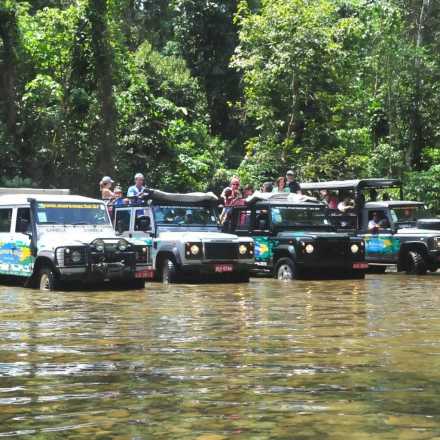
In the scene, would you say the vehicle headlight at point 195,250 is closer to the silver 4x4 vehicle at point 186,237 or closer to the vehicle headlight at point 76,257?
the silver 4x4 vehicle at point 186,237

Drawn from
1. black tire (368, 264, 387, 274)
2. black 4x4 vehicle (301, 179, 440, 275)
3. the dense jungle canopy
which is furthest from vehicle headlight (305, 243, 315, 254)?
the dense jungle canopy

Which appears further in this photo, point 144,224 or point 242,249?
point 242,249

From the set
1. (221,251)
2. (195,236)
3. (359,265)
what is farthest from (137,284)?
(359,265)

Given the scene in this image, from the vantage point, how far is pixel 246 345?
977 cm

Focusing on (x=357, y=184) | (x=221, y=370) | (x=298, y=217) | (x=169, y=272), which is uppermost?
(x=357, y=184)

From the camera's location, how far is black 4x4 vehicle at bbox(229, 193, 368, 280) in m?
20.5

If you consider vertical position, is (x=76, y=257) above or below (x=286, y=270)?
above

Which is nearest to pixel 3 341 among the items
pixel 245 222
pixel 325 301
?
pixel 325 301

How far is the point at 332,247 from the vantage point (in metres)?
20.6

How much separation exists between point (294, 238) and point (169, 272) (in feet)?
8.56

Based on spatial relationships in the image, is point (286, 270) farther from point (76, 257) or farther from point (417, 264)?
point (76, 257)

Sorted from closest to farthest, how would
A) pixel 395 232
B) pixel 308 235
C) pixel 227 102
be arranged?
pixel 308 235 < pixel 395 232 < pixel 227 102

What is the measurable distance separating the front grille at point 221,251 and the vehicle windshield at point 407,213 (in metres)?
5.50

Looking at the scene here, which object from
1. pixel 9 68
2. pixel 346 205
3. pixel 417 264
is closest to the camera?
pixel 417 264
